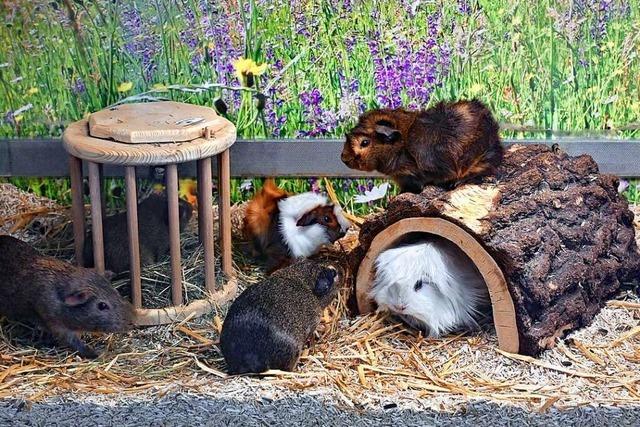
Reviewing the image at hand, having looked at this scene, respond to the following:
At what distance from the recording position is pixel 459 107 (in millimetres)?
4723

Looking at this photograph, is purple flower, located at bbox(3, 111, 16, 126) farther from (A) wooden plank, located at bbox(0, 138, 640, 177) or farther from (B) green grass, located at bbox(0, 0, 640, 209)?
(A) wooden plank, located at bbox(0, 138, 640, 177)

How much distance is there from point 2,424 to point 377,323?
6.46 feet

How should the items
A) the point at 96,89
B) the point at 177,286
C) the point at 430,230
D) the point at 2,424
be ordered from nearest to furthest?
the point at 2,424, the point at 430,230, the point at 177,286, the point at 96,89

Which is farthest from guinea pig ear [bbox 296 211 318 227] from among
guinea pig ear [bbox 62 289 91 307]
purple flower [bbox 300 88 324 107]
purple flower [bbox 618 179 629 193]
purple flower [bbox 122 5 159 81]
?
purple flower [bbox 618 179 629 193]

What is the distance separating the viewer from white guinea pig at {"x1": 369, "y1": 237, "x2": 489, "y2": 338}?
4.54 m

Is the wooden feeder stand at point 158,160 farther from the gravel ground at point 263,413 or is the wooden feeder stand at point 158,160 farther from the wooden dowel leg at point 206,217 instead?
the gravel ground at point 263,413

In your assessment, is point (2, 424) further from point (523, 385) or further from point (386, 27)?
point (386, 27)

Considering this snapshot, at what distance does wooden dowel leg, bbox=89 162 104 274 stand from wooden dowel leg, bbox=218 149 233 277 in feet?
2.12

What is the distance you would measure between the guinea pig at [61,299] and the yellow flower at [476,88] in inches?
104

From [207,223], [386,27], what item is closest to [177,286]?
[207,223]

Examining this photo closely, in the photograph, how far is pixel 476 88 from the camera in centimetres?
587

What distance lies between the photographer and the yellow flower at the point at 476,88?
19.2ft

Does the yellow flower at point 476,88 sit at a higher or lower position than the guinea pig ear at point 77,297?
higher

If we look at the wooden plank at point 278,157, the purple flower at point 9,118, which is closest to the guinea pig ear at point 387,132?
the wooden plank at point 278,157
